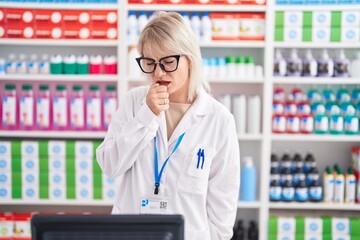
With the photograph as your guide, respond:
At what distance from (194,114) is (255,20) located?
2.20 meters

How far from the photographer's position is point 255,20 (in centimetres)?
413

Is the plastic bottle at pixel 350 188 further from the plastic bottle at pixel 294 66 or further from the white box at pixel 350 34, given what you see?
the white box at pixel 350 34

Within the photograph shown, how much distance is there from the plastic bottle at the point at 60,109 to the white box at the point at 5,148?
0.38 m

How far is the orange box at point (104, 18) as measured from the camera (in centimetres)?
410

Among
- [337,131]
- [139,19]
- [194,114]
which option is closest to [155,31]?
[194,114]

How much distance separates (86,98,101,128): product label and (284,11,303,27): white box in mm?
1552

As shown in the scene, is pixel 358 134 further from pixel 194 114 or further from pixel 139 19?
pixel 194 114

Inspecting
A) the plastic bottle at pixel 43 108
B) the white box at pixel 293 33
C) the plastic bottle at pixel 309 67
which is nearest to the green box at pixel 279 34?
the white box at pixel 293 33

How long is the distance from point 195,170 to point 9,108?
2498mm

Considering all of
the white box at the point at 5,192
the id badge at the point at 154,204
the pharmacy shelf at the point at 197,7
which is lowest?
the white box at the point at 5,192

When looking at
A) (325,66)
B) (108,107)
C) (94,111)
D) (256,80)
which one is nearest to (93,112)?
(94,111)

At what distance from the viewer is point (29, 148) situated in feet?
13.6

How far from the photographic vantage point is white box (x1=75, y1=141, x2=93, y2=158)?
4125 millimetres

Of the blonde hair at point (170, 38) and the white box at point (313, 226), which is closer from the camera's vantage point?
the blonde hair at point (170, 38)
